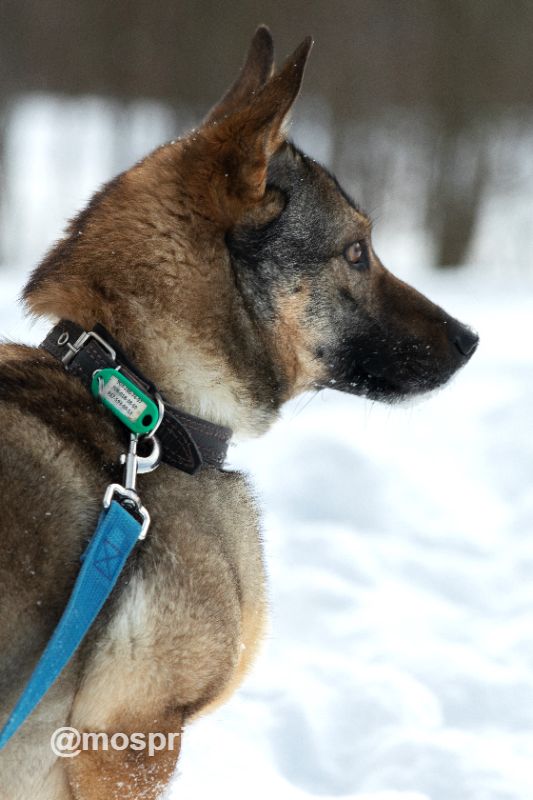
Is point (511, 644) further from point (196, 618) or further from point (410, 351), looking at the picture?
point (196, 618)

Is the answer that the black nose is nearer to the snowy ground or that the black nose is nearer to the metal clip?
the snowy ground

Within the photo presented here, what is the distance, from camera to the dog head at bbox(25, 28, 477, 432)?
2045mm

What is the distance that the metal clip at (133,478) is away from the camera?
1.76 metres

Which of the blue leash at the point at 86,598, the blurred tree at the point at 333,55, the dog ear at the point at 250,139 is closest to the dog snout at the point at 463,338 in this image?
the dog ear at the point at 250,139

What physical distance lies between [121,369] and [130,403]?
84 mm

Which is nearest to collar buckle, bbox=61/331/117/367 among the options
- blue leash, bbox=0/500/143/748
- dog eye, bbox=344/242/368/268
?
blue leash, bbox=0/500/143/748

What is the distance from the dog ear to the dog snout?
80 cm

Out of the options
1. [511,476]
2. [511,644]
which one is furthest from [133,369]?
[511,476]

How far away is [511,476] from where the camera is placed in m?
4.56

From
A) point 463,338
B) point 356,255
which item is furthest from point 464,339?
point 356,255

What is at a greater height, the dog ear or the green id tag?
the dog ear

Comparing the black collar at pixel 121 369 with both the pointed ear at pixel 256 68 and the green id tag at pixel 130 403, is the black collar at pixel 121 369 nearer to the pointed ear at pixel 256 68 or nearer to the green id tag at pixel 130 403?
the green id tag at pixel 130 403

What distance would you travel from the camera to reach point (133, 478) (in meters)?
1.79

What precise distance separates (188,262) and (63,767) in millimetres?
1155
